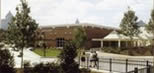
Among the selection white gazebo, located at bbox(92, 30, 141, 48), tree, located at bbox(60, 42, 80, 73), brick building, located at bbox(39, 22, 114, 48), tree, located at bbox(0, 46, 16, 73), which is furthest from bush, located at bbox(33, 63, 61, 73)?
brick building, located at bbox(39, 22, 114, 48)

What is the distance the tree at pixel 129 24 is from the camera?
48594 millimetres

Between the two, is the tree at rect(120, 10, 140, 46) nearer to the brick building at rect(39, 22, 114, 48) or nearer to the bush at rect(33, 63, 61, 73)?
the brick building at rect(39, 22, 114, 48)

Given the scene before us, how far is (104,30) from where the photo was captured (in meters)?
66.6

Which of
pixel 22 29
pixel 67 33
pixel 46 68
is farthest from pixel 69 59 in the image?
pixel 67 33

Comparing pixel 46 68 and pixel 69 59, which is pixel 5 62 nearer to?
pixel 46 68

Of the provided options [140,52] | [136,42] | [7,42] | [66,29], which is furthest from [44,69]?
[66,29]

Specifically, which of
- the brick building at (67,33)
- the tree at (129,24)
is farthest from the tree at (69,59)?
the brick building at (67,33)

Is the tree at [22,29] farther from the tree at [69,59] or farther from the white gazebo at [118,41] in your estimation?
the white gazebo at [118,41]

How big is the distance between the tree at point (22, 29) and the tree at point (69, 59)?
5.86 metres

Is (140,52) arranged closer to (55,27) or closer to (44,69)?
(55,27)

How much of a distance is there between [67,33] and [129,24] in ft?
64.5

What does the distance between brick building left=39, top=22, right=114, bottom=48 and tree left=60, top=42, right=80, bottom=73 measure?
42.9m

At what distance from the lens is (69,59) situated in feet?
59.6

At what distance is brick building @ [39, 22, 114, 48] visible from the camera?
205ft
